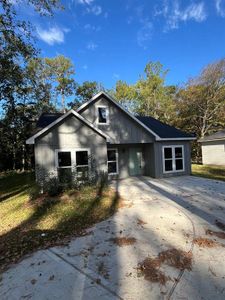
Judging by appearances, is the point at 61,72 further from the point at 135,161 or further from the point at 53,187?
the point at 53,187

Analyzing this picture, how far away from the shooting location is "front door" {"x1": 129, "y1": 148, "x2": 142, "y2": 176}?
1678 cm

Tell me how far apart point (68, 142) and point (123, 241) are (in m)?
7.86

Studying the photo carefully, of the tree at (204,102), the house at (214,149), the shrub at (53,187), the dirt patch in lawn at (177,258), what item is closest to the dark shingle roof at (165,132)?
the shrub at (53,187)

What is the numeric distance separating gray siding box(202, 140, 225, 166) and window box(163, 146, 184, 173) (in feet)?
30.2

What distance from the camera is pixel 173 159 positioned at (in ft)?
52.8

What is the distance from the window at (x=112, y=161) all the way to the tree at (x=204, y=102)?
65.3 feet

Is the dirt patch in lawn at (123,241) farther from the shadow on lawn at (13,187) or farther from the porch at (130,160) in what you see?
the porch at (130,160)

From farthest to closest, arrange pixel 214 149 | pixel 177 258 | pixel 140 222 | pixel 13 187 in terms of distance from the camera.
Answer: pixel 214 149
pixel 13 187
pixel 140 222
pixel 177 258

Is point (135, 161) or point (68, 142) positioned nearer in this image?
point (68, 142)

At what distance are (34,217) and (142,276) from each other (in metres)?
5.06

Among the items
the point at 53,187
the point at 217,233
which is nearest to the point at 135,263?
the point at 217,233

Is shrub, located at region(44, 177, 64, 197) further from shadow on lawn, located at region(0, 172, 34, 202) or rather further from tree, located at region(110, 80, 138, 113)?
tree, located at region(110, 80, 138, 113)

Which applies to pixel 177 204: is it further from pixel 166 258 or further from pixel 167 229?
pixel 166 258

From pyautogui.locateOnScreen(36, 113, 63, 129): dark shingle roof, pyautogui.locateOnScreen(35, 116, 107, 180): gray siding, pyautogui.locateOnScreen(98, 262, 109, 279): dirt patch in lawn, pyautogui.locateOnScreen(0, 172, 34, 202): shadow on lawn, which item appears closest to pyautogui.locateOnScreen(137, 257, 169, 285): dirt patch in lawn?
pyautogui.locateOnScreen(98, 262, 109, 279): dirt patch in lawn
